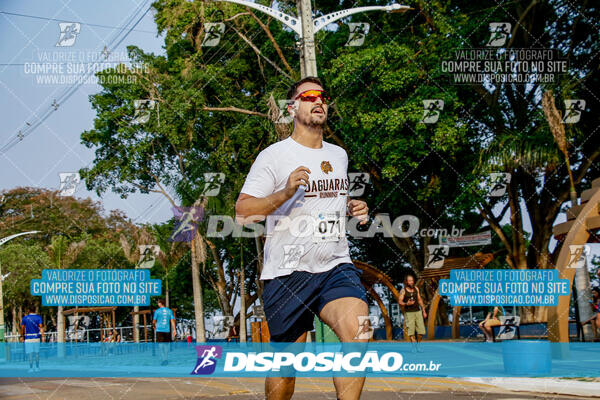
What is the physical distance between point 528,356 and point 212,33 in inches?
801

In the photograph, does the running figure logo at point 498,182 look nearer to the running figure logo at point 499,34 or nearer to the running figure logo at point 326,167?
the running figure logo at point 499,34

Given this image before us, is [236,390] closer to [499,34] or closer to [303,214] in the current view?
[303,214]

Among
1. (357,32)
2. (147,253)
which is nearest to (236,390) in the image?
(357,32)

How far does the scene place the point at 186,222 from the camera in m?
29.2

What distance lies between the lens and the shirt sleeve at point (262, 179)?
3.98m

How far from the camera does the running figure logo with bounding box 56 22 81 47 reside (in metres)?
16.8

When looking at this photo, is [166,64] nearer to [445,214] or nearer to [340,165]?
[445,214]

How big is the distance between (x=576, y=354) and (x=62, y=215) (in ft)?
118

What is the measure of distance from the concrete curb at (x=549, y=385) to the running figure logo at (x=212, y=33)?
20018mm

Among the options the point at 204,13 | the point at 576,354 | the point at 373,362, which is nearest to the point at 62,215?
the point at 204,13

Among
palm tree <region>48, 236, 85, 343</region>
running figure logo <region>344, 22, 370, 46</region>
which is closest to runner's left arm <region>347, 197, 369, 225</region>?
running figure logo <region>344, 22, 370, 46</region>

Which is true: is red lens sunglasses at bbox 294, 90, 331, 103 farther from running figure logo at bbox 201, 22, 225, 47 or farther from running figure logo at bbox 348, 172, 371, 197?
running figure logo at bbox 201, 22, 225, 47

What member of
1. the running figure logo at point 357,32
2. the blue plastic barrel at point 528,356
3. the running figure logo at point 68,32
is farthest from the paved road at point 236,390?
the running figure logo at point 357,32

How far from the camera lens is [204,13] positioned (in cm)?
2677
